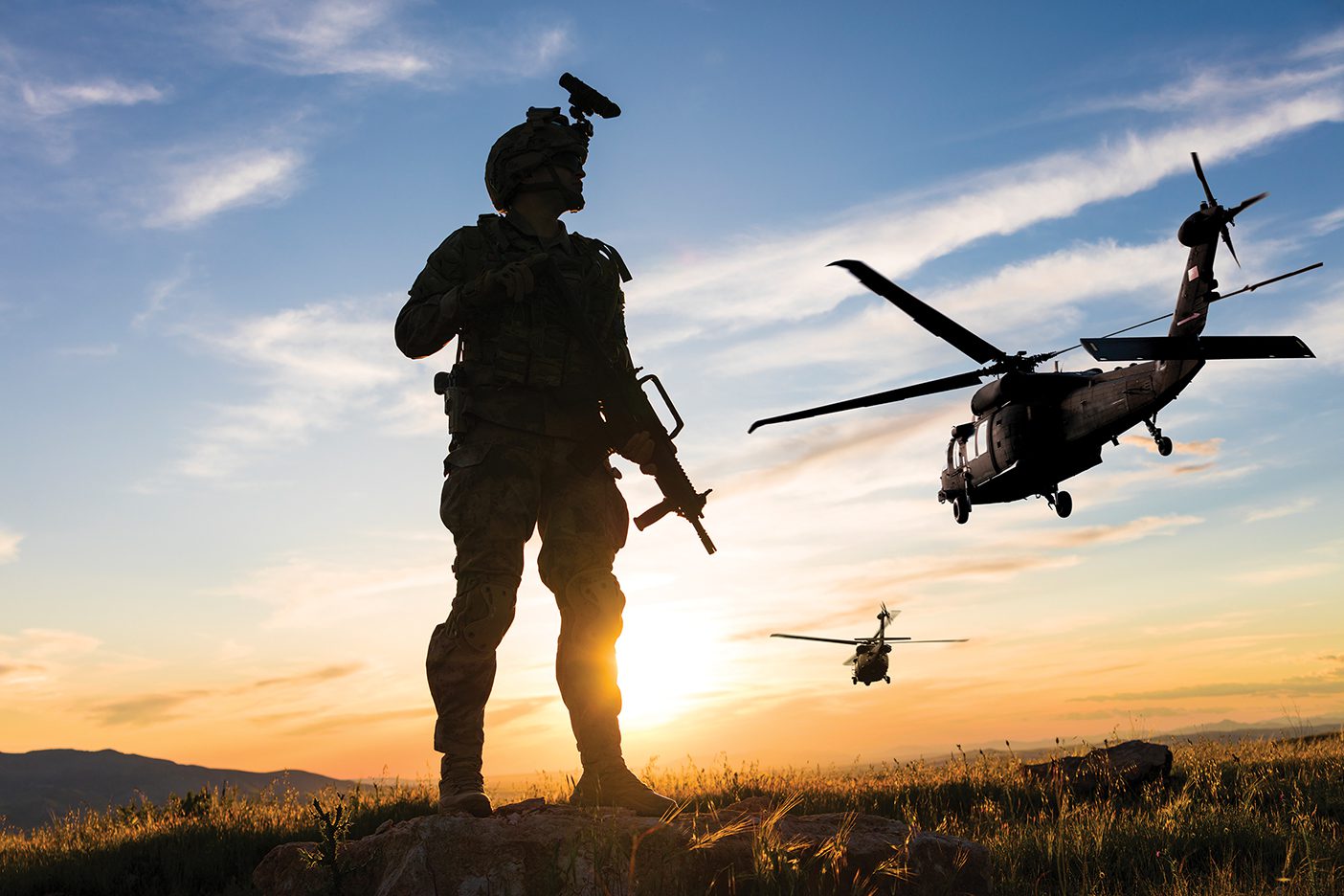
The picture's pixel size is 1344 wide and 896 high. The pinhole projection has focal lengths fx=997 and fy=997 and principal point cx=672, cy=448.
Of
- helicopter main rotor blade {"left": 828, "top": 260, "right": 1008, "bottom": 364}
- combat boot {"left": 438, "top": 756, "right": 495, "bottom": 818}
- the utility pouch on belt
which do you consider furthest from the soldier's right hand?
helicopter main rotor blade {"left": 828, "top": 260, "right": 1008, "bottom": 364}

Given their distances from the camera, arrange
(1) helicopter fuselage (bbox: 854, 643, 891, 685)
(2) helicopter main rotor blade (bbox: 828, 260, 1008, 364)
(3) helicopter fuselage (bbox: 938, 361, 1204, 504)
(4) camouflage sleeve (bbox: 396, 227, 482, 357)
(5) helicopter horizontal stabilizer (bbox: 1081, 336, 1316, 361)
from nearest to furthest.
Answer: (4) camouflage sleeve (bbox: 396, 227, 482, 357)
(2) helicopter main rotor blade (bbox: 828, 260, 1008, 364)
(5) helicopter horizontal stabilizer (bbox: 1081, 336, 1316, 361)
(3) helicopter fuselage (bbox: 938, 361, 1204, 504)
(1) helicopter fuselage (bbox: 854, 643, 891, 685)

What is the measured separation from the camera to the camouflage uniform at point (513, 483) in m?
5.14

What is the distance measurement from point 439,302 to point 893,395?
9252mm

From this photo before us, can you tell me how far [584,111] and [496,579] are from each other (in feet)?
9.45

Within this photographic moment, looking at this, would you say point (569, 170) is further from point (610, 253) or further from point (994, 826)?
point (994, 826)

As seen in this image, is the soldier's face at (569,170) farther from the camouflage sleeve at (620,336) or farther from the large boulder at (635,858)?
the large boulder at (635,858)

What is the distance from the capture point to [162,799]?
967 cm

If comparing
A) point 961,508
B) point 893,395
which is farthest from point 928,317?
point 961,508

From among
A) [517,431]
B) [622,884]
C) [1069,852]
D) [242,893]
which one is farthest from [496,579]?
[1069,852]

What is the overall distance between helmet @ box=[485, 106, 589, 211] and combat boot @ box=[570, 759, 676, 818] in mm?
3205

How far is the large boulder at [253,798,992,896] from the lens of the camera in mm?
3883

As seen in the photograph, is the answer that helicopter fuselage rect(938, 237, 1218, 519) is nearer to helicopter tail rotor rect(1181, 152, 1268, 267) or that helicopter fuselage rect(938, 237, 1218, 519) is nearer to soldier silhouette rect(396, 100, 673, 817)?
helicopter tail rotor rect(1181, 152, 1268, 267)

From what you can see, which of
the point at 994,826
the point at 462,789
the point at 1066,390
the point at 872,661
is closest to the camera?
the point at 462,789

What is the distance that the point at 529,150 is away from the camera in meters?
5.76
